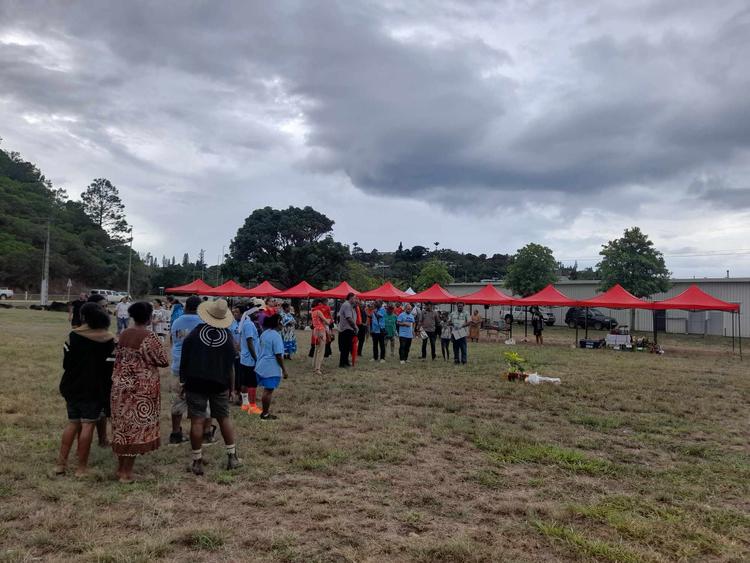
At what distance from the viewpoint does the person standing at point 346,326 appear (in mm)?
11742

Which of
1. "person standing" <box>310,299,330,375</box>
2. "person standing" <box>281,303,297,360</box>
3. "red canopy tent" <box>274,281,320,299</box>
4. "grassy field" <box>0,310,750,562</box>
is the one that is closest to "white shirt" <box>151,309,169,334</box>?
"person standing" <box>281,303,297,360</box>

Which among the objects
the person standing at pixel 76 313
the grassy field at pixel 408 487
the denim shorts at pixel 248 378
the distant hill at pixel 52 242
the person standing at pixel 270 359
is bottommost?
the grassy field at pixel 408 487

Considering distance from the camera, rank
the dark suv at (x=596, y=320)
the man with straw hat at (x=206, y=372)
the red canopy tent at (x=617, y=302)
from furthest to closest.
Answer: the dark suv at (x=596, y=320)
the red canopy tent at (x=617, y=302)
the man with straw hat at (x=206, y=372)

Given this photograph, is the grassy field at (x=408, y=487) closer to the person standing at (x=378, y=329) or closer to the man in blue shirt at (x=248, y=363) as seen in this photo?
the man in blue shirt at (x=248, y=363)

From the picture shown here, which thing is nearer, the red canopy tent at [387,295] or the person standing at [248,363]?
the person standing at [248,363]

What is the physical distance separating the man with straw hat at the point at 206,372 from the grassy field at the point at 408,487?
0.43 meters

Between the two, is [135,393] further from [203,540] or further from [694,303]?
[694,303]

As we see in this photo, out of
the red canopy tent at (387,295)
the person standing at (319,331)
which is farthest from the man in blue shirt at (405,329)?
the red canopy tent at (387,295)

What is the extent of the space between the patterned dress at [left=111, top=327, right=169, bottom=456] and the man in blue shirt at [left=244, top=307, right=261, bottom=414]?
90.2 inches

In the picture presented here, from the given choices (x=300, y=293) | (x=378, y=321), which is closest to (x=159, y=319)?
(x=378, y=321)

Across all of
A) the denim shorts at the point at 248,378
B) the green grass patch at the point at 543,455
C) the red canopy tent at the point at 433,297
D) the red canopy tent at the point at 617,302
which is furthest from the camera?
the red canopy tent at the point at 433,297

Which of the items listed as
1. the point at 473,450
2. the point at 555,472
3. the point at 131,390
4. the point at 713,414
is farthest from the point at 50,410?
the point at 713,414

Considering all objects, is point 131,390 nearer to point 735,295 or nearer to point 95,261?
point 735,295

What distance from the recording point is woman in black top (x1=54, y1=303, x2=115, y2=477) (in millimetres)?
4605
